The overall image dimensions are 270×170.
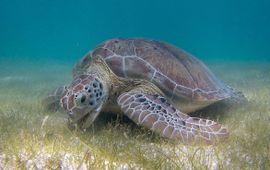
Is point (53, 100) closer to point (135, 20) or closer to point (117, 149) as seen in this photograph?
point (117, 149)

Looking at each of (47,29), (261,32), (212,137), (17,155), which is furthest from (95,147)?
(47,29)

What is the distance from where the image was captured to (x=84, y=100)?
13.3ft

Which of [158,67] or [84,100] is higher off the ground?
[158,67]

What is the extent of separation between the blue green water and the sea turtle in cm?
7868

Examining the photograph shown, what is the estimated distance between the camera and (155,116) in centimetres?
390

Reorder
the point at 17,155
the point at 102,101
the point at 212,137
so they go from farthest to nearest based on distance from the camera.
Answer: the point at 102,101 → the point at 212,137 → the point at 17,155

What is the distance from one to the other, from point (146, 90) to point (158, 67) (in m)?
0.47

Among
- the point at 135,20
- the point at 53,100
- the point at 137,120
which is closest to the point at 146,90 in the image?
the point at 137,120

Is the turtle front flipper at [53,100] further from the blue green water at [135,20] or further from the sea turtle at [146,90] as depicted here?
the blue green water at [135,20]

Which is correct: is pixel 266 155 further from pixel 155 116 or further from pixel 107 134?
pixel 107 134

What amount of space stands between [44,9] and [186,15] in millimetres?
46925

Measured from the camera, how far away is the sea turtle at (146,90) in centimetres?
388

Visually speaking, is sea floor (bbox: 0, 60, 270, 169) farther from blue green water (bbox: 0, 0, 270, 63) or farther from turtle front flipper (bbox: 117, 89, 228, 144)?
blue green water (bbox: 0, 0, 270, 63)

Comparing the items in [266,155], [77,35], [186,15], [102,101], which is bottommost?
[266,155]
